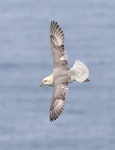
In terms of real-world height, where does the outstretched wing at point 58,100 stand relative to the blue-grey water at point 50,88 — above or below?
below

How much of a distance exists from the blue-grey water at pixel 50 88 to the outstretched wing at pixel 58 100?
3679 cm

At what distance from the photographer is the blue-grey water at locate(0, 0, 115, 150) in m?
53.5

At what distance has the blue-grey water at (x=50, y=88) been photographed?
5353 centimetres

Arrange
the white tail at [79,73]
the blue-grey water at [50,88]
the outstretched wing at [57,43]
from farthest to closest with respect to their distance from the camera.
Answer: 1. the blue-grey water at [50,88]
2. the outstretched wing at [57,43]
3. the white tail at [79,73]

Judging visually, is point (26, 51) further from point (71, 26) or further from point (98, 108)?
point (98, 108)

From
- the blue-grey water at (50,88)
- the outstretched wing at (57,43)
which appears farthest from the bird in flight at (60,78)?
the blue-grey water at (50,88)

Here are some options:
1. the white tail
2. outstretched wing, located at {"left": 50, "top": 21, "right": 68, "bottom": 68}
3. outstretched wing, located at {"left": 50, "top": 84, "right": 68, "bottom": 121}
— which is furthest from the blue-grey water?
outstretched wing, located at {"left": 50, "top": 84, "right": 68, "bottom": 121}

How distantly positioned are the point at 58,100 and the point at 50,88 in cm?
4384

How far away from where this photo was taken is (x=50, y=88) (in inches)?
2259

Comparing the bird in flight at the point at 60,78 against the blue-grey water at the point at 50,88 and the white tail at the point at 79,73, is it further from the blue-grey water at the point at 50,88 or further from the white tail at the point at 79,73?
the blue-grey water at the point at 50,88

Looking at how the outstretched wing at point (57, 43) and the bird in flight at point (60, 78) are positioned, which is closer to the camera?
the bird in flight at point (60, 78)

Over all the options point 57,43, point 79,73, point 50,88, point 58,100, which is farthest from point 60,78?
point 50,88

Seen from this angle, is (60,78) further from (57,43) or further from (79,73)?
(57,43)

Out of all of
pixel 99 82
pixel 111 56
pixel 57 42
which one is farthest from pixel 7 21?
pixel 57 42
